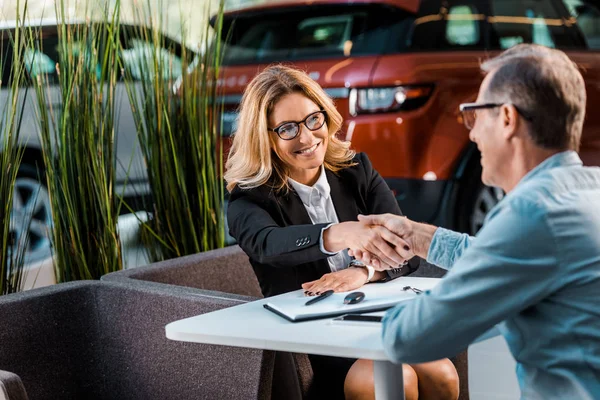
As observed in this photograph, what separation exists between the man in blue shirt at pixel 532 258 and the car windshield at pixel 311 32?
10.1 ft

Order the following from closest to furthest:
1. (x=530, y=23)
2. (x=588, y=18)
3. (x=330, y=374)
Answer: (x=330, y=374)
(x=530, y=23)
(x=588, y=18)

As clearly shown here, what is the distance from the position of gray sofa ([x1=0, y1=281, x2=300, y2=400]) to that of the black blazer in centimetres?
19

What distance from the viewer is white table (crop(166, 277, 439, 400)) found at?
1564 millimetres

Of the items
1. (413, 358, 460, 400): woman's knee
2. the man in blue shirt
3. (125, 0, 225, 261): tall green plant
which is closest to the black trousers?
(413, 358, 460, 400): woman's knee

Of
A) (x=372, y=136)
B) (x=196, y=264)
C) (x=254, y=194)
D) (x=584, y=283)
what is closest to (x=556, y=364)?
(x=584, y=283)

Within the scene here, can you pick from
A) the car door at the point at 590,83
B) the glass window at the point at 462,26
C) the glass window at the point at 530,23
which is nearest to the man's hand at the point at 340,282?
the glass window at the point at 462,26

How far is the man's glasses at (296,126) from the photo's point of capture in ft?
8.07

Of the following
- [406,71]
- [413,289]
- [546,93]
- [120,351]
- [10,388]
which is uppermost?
[546,93]

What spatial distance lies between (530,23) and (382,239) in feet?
11.1

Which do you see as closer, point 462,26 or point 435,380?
point 435,380

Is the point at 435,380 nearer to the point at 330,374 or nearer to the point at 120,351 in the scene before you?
the point at 330,374

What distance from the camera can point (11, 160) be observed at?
8.60 feet

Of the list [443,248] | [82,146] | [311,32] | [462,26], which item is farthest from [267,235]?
[462,26]

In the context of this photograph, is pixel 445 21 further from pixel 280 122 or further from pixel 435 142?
pixel 280 122
